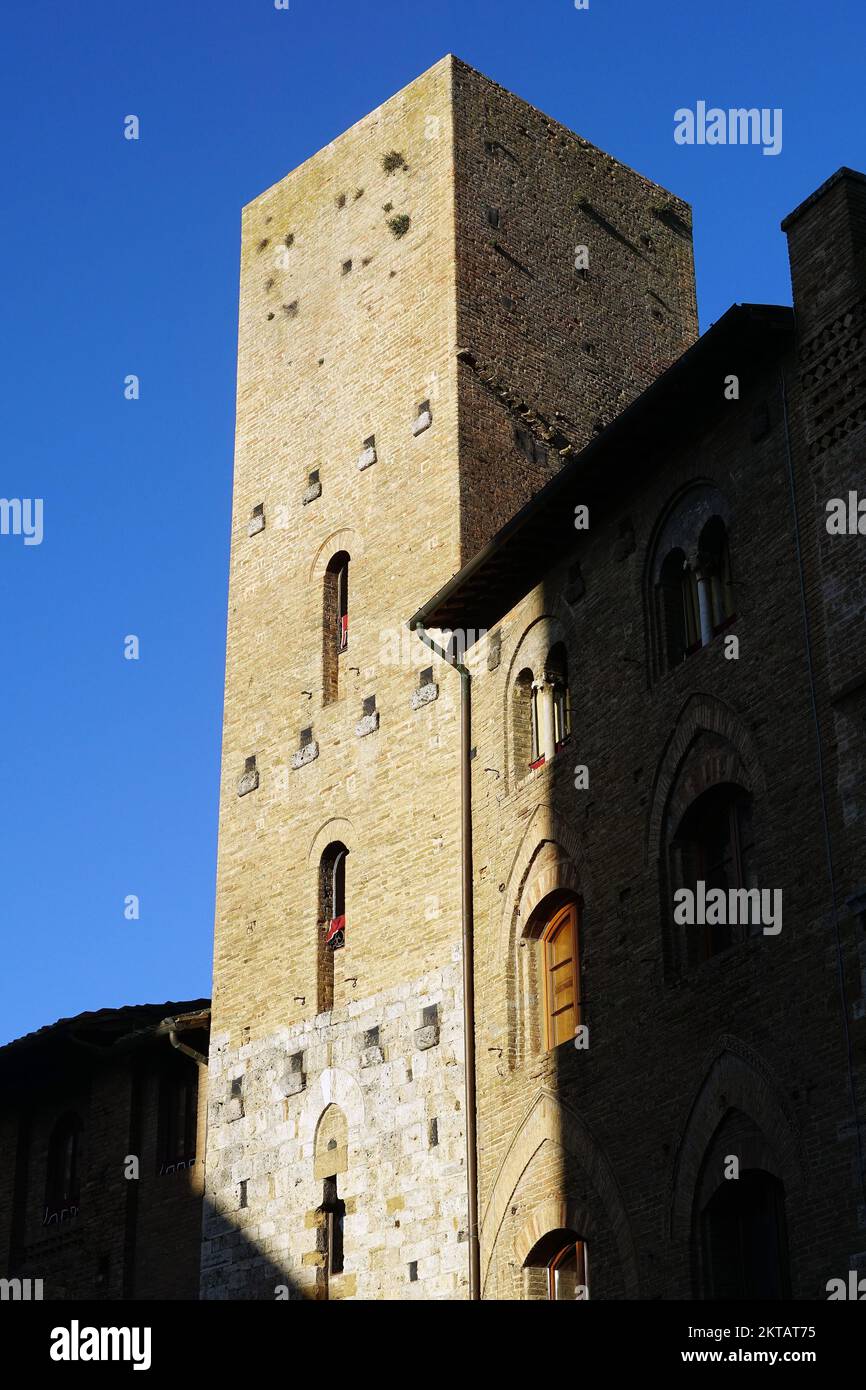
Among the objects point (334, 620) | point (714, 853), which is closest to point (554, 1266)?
point (714, 853)

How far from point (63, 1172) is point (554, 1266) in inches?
416

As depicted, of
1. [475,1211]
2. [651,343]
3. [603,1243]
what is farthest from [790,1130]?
[651,343]

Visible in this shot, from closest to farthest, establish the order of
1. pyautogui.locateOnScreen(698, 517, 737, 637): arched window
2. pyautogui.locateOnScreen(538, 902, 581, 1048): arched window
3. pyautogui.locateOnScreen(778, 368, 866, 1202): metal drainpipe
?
pyautogui.locateOnScreen(778, 368, 866, 1202): metal drainpipe < pyautogui.locateOnScreen(698, 517, 737, 637): arched window < pyautogui.locateOnScreen(538, 902, 581, 1048): arched window

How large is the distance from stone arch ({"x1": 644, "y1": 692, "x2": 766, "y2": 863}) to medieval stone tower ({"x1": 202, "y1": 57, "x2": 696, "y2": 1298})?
10.8 ft

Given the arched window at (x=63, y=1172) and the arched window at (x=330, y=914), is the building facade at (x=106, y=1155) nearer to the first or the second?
the arched window at (x=63, y=1172)

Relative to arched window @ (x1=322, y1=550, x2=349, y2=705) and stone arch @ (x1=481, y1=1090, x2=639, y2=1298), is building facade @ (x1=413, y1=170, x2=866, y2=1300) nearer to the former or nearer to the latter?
stone arch @ (x1=481, y1=1090, x2=639, y2=1298)

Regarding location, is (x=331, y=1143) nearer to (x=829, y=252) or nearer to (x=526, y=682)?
(x=526, y=682)

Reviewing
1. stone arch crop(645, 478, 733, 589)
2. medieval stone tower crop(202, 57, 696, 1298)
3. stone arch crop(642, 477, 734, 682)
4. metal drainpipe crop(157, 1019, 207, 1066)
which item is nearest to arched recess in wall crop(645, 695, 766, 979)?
stone arch crop(642, 477, 734, 682)

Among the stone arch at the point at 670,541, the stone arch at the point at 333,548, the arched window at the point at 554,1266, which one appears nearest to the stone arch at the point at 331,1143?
the arched window at the point at 554,1266

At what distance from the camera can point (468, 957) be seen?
18.0 meters

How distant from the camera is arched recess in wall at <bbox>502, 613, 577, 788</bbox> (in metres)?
18.2

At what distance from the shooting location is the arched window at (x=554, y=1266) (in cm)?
1608

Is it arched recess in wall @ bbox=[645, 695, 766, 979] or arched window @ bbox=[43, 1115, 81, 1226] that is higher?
arched recess in wall @ bbox=[645, 695, 766, 979]

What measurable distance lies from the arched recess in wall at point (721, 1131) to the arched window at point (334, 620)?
8.13m
